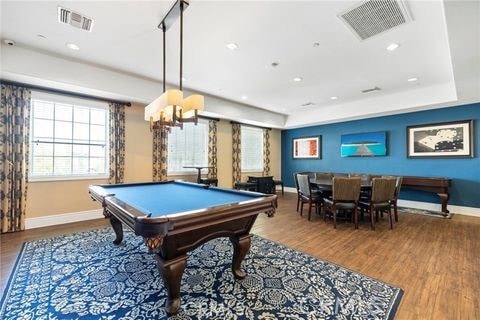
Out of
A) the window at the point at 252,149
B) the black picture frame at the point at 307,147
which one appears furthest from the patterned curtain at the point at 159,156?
the black picture frame at the point at 307,147

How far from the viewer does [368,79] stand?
175 inches

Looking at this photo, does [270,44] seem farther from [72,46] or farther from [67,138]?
[67,138]

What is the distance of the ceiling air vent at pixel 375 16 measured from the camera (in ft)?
7.55

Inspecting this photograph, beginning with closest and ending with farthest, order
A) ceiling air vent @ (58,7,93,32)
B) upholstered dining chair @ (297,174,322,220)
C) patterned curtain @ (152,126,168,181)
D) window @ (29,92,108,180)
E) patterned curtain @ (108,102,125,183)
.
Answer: ceiling air vent @ (58,7,93,32) → window @ (29,92,108,180) → upholstered dining chair @ (297,174,322,220) → patterned curtain @ (108,102,125,183) → patterned curtain @ (152,126,168,181)

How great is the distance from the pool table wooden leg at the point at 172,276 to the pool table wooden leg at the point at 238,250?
61cm

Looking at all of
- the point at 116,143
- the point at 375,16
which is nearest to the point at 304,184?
the point at 375,16

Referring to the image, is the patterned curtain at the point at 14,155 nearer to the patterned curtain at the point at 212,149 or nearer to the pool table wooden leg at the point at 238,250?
the patterned curtain at the point at 212,149

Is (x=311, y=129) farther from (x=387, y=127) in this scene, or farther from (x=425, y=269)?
(x=425, y=269)

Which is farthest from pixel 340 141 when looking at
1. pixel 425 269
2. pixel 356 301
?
pixel 356 301

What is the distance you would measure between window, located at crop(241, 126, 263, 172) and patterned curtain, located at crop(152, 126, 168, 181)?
3019mm

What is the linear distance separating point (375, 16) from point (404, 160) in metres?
4.73

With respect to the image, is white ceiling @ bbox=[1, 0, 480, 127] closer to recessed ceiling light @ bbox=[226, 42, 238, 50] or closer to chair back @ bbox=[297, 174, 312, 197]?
recessed ceiling light @ bbox=[226, 42, 238, 50]

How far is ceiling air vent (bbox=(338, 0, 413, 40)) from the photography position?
7.55ft

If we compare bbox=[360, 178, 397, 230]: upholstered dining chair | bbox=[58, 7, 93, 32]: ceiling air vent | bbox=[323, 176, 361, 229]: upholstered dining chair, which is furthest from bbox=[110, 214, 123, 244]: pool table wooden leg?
bbox=[360, 178, 397, 230]: upholstered dining chair
